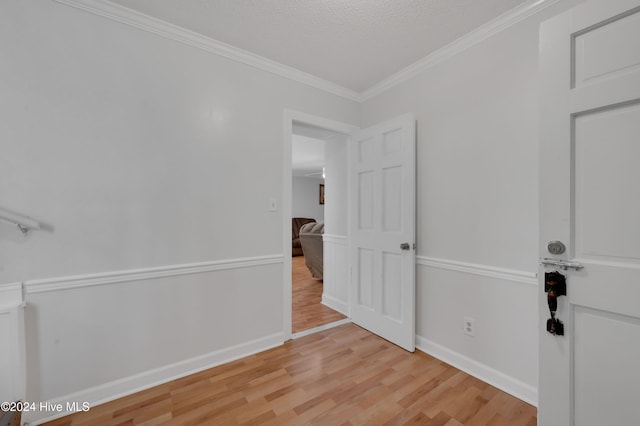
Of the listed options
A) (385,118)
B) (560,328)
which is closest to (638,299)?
(560,328)

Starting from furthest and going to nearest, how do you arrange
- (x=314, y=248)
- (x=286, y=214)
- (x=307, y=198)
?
(x=307, y=198)
(x=314, y=248)
(x=286, y=214)

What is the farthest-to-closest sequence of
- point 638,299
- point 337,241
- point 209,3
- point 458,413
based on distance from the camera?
point 337,241 → point 209,3 → point 458,413 → point 638,299

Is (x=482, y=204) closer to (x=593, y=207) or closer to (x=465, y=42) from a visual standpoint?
(x=593, y=207)

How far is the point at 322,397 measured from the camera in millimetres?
1716

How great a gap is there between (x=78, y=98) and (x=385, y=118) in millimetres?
2438

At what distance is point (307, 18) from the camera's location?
1.80 m

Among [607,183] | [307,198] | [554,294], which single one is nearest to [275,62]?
[607,183]

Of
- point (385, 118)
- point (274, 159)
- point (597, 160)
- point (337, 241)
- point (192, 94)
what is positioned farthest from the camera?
point (337, 241)

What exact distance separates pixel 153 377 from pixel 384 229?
2.16 metres

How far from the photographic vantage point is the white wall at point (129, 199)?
59.6 inches

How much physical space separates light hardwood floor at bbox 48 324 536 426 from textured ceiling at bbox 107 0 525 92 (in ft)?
8.29

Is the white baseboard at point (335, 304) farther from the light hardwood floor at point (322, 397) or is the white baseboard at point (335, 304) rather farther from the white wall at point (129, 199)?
the white wall at point (129, 199)

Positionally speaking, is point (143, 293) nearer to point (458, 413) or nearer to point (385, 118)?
point (458, 413)

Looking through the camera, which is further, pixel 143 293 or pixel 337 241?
pixel 337 241
